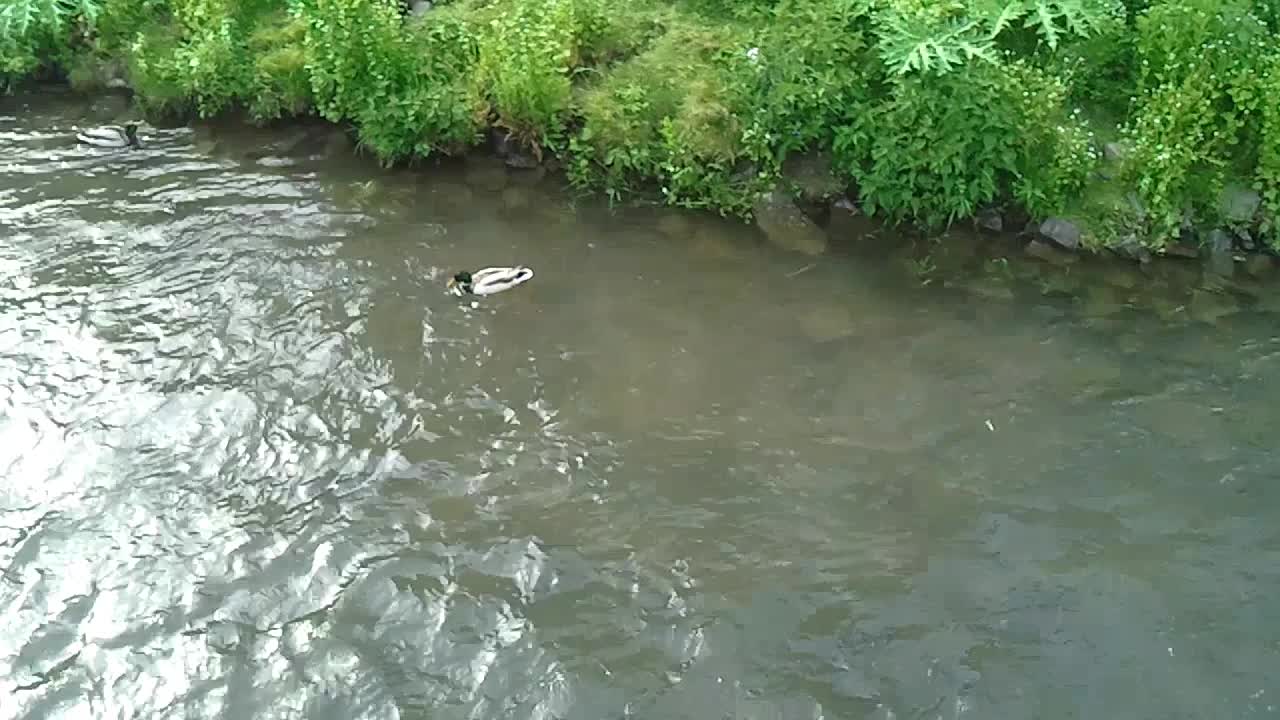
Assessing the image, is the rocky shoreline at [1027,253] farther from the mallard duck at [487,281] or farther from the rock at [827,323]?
the mallard duck at [487,281]

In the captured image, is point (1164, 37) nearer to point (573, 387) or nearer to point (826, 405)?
point (826, 405)

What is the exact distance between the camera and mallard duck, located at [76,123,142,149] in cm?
1070

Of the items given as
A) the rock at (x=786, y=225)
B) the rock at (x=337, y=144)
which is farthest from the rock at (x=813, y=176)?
the rock at (x=337, y=144)

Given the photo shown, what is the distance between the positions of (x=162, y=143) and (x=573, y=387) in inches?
215

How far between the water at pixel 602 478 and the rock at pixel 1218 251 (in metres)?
0.58

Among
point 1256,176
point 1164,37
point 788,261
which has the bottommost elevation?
point 788,261

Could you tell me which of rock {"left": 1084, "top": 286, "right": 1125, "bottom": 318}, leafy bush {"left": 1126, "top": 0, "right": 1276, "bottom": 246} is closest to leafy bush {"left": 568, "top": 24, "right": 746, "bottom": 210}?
rock {"left": 1084, "top": 286, "right": 1125, "bottom": 318}

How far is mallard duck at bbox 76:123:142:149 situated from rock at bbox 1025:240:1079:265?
26.0 feet

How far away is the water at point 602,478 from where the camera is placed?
584cm

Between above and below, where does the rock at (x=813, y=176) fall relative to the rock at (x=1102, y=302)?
above

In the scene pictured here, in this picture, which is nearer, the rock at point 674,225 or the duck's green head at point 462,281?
the duck's green head at point 462,281

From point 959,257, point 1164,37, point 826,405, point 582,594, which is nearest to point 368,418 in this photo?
point 582,594

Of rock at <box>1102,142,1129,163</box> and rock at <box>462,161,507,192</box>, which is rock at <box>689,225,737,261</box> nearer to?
rock at <box>462,161,507,192</box>

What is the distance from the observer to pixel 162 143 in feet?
35.4
